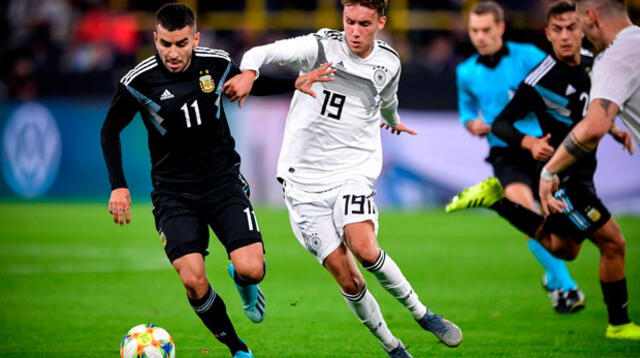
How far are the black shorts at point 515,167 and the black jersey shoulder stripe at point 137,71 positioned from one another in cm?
406

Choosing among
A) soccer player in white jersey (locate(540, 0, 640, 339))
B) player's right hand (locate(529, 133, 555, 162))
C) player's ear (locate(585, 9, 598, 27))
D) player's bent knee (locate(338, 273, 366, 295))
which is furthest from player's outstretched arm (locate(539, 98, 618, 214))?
player's bent knee (locate(338, 273, 366, 295))

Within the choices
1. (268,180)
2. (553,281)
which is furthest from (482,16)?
(268,180)

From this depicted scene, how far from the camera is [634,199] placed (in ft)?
58.4

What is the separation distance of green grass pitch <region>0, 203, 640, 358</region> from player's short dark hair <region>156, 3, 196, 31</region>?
237 cm

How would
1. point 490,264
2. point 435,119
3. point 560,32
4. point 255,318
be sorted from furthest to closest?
point 435,119 → point 490,264 → point 560,32 → point 255,318

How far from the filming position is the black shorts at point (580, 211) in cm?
788

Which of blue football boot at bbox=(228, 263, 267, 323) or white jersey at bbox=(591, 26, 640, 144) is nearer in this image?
white jersey at bbox=(591, 26, 640, 144)

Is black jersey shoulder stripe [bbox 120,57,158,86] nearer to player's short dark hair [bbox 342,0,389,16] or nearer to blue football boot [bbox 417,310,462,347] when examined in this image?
player's short dark hair [bbox 342,0,389,16]

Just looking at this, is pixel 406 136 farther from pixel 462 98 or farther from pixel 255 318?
pixel 255 318

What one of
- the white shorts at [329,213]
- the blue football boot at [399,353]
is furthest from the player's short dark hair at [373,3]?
the blue football boot at [399,353]

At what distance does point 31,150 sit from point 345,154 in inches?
598

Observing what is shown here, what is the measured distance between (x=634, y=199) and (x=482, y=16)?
8.64 metres

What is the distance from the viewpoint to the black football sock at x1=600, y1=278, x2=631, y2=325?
7812mm

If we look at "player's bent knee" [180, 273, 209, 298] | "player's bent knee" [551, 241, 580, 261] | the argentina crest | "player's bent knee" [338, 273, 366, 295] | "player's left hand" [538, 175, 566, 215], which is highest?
the argentina crest
